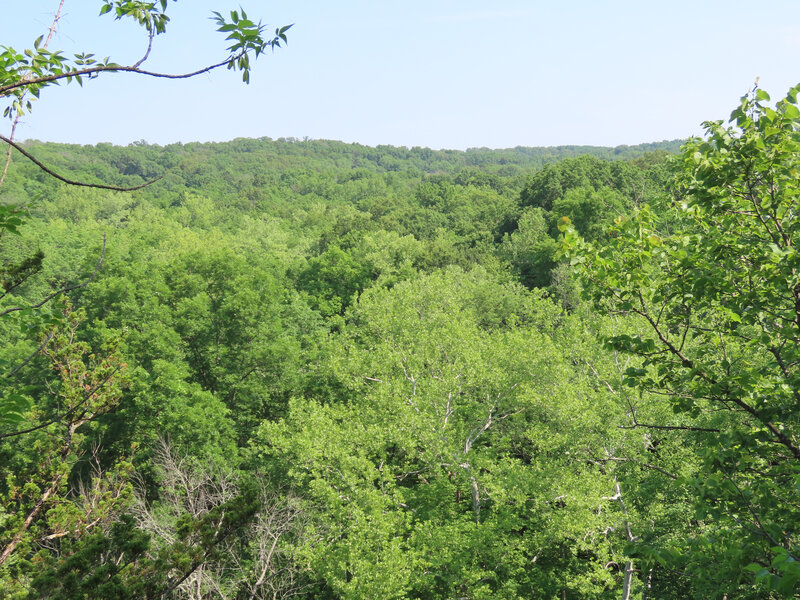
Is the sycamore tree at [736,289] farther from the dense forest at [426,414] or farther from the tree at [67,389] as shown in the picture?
the tree at [67,389]

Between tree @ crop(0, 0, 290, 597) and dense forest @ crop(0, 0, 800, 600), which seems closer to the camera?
tree @ crop(0, 0, 290, 597)

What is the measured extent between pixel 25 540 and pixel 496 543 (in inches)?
402

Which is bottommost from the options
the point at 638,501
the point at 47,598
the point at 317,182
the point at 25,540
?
the point at 638,501

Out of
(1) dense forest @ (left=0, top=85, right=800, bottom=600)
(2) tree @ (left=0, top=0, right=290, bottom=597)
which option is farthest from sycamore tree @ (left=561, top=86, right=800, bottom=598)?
(2) tree @ (left=0, top=0, right=290, bottom=597)

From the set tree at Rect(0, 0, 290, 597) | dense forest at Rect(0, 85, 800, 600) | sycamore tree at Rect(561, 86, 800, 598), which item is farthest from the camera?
dense forest at Rect(0, 85, 800, 600)

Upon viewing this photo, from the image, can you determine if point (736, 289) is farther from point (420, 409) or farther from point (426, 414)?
point (420, 409)

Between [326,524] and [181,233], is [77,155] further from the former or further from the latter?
[326,524]

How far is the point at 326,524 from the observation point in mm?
13891

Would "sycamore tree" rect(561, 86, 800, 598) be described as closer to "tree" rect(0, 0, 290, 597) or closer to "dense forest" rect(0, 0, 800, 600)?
"dense forest" rect(0, 0, 800, 600)

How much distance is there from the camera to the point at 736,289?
5.12 m

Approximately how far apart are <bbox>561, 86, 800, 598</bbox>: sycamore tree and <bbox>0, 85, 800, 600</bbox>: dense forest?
3 centimetres

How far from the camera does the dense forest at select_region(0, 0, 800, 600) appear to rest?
4.73 metres

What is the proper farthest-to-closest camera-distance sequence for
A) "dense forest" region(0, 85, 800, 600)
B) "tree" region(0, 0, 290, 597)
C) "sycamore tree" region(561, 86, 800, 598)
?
"dense forest" region(0, 85, 800, 600)
"sycamore tree" region(561, 86, 800, 598)
"tree" region(0, 0, 290, 597)

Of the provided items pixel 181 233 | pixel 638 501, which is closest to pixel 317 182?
pixel 181 233
